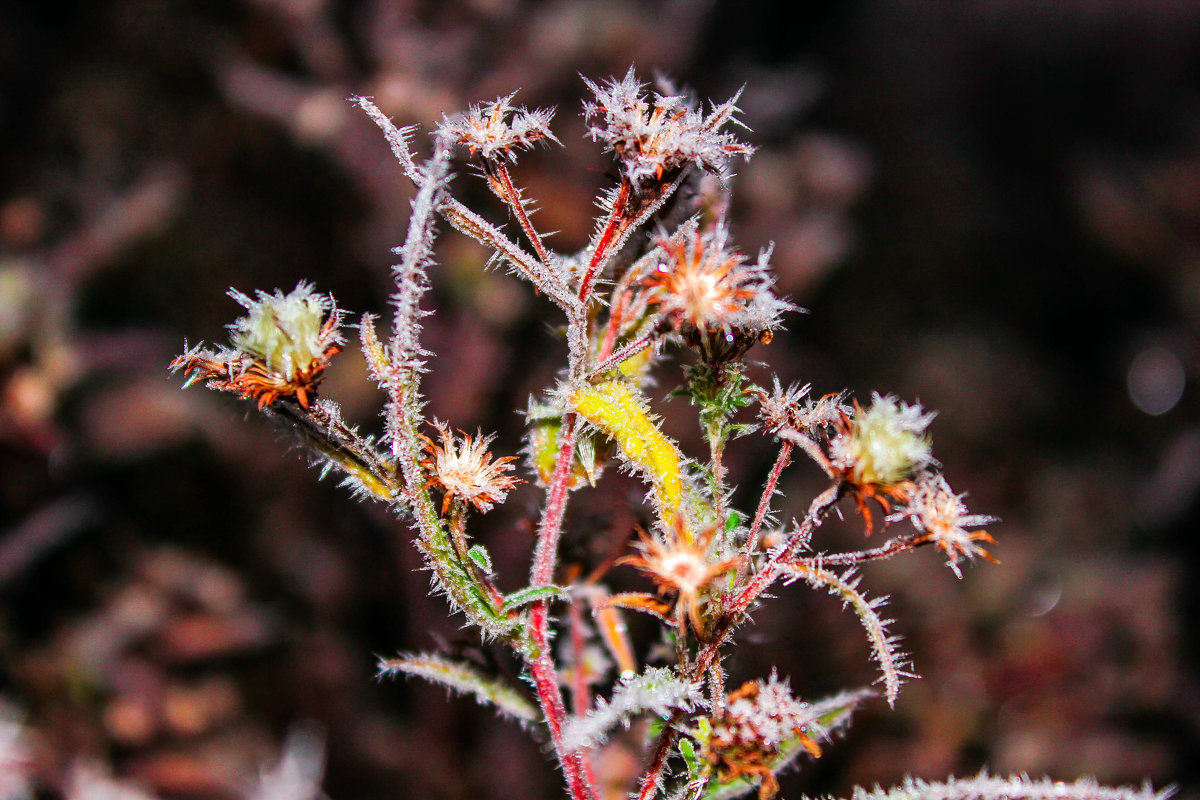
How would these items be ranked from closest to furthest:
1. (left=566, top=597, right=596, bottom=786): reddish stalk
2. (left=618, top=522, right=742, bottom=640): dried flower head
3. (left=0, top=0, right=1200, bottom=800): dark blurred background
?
(left=618, top=522, right=742, bottom=640): dried flower head → (left=566, top=597, right=596, bottom=786): reddish stalk → (left=0, top=0, right=1200, bottom=800): dark blurred background

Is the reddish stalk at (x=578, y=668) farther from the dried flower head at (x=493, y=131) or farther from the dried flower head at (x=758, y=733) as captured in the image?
the dried flower head at (x=493, y=131)

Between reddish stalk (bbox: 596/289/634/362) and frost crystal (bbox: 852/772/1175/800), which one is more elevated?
reddish stalk (bbox: 596/289/634/362)

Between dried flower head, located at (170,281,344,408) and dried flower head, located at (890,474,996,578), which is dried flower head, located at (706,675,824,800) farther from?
dried flower head, located at (170,281,344,408)

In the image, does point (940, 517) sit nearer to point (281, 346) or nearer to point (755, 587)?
point (755, 587)

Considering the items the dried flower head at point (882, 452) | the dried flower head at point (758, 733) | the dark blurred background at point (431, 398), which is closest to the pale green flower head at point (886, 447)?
the dried flower head at point (882, 452)

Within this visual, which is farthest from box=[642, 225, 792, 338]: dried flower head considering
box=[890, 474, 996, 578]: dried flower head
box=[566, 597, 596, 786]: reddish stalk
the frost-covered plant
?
box=[566, 597, 596, 786]: reddish stalk

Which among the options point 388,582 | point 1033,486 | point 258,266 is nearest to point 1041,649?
point 1033,486
